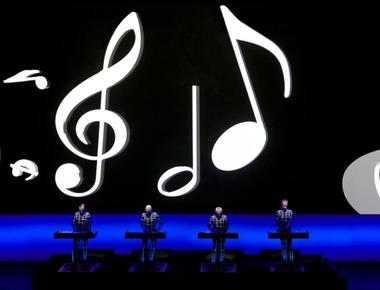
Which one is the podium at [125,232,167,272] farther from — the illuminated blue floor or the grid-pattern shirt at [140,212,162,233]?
the illuminated blue floor

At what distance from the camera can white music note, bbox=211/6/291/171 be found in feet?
24.8

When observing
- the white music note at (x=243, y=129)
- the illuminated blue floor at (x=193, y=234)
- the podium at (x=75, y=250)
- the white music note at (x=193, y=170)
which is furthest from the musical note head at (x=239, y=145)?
the podium at (x=75, y=250)

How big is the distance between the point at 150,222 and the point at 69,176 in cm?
162

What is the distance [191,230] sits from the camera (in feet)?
26.1

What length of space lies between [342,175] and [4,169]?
5287 millimetres

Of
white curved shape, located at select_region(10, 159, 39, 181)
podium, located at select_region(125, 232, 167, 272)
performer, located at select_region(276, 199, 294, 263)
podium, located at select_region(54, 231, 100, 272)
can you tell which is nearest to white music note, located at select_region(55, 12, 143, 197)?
white curved shape, located at select_region(10, 159, 39, 181)

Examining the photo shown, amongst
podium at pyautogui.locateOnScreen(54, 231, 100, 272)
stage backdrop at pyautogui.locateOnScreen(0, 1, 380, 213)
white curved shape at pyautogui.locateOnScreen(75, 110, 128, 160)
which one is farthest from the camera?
stage backdrop at pyautogui.locateOnScreen(0, 1, 380, 213)

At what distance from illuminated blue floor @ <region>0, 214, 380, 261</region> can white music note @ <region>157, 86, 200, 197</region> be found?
0.51m

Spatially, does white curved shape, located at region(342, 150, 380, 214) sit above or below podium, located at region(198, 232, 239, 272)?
above

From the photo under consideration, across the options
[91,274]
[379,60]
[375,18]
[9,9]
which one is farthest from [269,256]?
[9,9]

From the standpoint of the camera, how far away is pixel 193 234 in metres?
7.96

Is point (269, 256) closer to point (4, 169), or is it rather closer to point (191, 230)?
point (191, 230)

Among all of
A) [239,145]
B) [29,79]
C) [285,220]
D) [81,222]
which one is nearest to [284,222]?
[285,220]

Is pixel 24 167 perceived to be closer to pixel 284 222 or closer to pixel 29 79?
pixel 29 79
